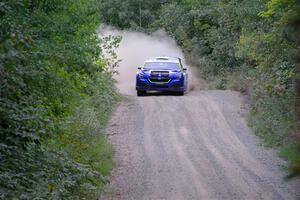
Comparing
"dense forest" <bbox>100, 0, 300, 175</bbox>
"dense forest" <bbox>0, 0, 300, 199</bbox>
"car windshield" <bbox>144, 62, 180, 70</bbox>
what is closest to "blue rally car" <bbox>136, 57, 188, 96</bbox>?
"car windshield" <bbox>144, 62, 180, 70</bbox>

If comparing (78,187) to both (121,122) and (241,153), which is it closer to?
(241,153)

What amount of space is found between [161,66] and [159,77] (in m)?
1.04

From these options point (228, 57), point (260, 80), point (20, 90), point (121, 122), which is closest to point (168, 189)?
point (20, 90)

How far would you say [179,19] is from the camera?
135 ft

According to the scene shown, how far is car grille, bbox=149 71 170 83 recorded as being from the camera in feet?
84.1

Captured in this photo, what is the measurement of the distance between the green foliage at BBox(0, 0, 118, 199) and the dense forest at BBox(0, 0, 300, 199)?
15 mm

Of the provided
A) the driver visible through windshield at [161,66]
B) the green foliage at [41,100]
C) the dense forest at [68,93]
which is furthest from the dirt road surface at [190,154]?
the driver visible through windshield at [161,66]

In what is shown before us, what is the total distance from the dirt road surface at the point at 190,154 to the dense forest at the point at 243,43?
816 mm

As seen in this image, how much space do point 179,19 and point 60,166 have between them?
1299 inches

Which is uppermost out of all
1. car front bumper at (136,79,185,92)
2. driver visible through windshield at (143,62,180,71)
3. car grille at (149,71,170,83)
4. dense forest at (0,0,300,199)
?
dense forest at (0,0,300,199)

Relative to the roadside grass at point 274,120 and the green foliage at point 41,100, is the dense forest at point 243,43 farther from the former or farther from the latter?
the green foliage at point 41,100

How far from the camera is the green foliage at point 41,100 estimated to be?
26.3 feet

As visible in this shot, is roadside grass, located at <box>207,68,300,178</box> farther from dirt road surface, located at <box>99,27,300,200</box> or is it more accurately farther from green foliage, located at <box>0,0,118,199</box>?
green foliage, located at <box>0,0,118,199</box>

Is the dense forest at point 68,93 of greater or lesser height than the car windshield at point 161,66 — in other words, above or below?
above
